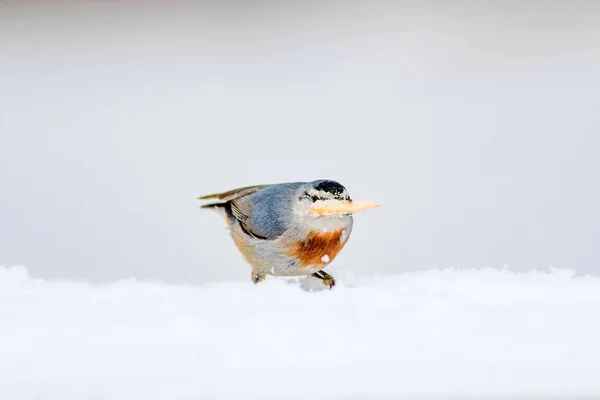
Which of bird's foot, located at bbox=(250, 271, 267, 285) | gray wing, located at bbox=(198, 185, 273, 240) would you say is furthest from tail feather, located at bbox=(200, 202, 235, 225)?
bird's foot, located at bbox=(250, 271, 267, 285)

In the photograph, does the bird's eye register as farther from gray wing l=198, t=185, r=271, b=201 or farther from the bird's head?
gray wing l=198, t=185, r=271, b=201

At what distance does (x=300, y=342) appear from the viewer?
1.02m

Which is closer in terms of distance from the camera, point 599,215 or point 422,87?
point 599,215

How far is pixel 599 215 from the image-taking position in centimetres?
203

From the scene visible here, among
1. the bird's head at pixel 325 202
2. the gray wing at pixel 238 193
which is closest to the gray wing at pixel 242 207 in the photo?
the gray wing at pixel 238 193

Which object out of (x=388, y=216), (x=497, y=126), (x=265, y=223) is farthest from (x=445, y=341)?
(x=497, y=126)

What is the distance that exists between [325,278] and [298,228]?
0.13m

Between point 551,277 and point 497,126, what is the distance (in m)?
1.41

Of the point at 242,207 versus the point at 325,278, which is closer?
the point at 325,278

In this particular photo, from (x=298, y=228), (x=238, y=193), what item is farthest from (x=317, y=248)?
(x=238, y=193)

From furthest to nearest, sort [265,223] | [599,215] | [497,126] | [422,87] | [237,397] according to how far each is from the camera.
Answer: [422,87]
[497,126]
[599,215]
[265,223]
[237,397]

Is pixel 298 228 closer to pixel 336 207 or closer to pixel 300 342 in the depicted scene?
pixel 336 207

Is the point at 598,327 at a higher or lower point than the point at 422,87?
lower

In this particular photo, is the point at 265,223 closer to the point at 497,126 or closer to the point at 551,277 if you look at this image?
the point at 551,277
